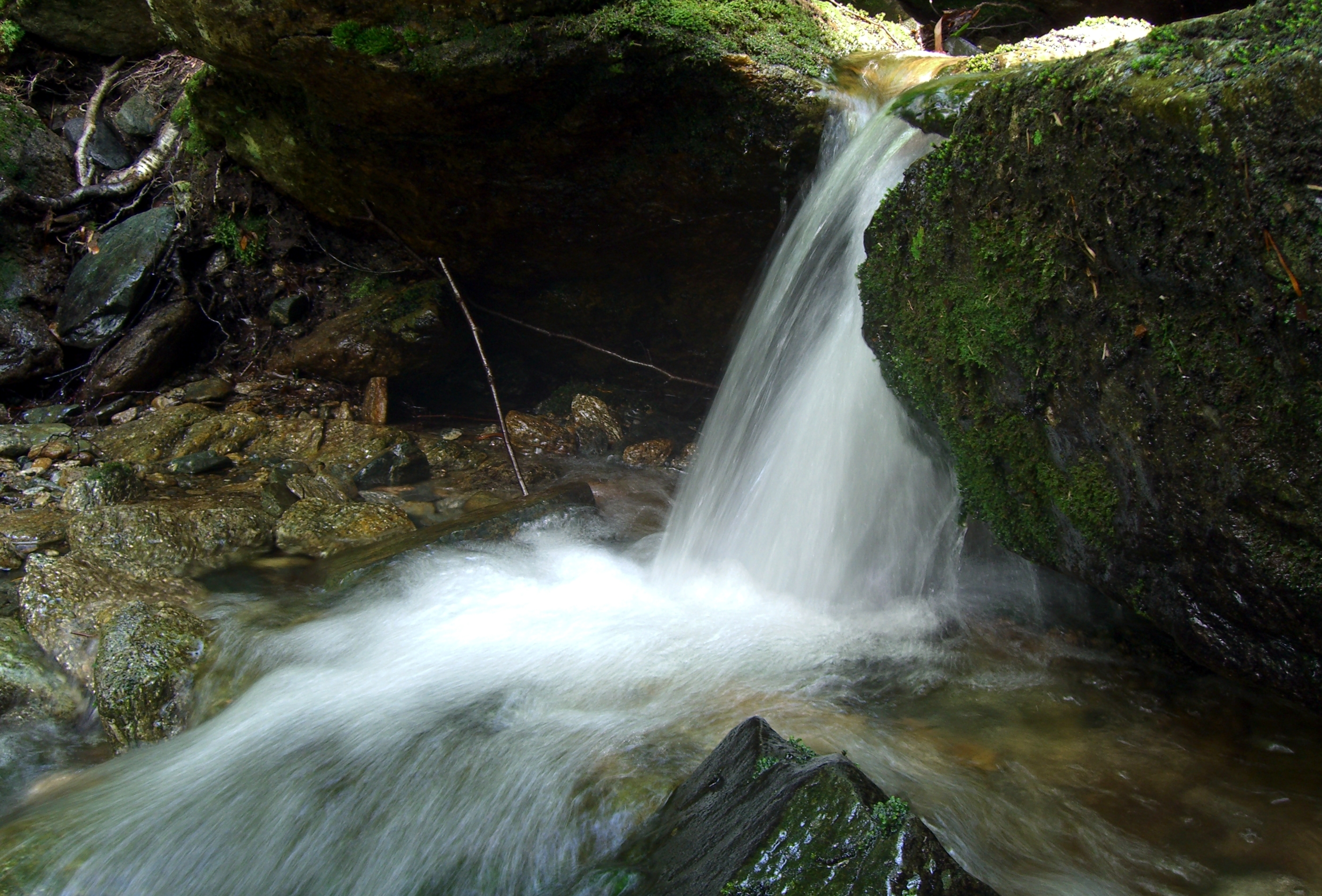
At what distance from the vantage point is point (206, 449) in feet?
22.2

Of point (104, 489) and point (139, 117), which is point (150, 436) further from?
point (139, 117)

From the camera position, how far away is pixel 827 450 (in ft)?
14.5

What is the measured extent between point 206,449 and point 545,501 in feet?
11.4

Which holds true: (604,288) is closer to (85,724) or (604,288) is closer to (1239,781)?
(85,724)

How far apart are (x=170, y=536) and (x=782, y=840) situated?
4734mm

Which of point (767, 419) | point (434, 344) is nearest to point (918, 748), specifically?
point (767, 419)

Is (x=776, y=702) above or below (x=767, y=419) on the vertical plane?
below

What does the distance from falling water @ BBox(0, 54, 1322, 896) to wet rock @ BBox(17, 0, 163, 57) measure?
8612mm

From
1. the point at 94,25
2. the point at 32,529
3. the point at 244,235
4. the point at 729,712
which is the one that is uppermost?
the point at 94,25

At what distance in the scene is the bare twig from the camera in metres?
8.84

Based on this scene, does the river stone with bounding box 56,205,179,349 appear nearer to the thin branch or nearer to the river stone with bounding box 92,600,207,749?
the thin branch

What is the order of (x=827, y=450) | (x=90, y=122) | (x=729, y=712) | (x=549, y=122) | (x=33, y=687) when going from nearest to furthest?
(x=729, y=712)
(x=33, y=687)
(x=827, y=450)
(x=549, y=122)
(x=90, y=122)

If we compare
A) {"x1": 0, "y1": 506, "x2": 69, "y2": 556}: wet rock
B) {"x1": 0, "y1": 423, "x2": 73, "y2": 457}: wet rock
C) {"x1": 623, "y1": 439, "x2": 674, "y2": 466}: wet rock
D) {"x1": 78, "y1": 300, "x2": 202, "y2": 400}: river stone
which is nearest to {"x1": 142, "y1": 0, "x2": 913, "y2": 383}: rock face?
{"x1": 623, "y1": 439, "x2": 674, "y2": 466}: wet rock

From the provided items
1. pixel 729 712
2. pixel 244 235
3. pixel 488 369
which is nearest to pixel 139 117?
pixel 244 235
